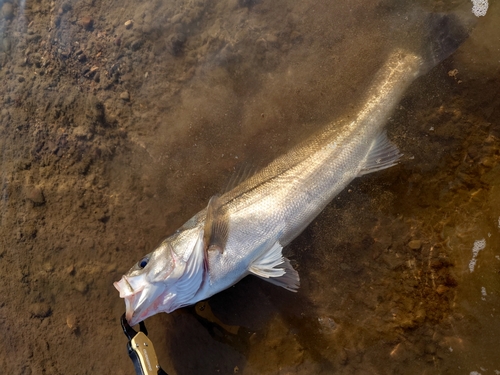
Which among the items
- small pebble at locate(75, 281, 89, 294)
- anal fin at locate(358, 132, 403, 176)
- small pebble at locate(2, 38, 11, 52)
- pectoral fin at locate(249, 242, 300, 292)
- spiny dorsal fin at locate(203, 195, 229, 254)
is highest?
small pebble at locate(2, 38, 11, 52)

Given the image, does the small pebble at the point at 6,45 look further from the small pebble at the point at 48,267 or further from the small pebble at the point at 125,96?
the small pebble at the point at 48,267

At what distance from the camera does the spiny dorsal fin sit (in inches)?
123

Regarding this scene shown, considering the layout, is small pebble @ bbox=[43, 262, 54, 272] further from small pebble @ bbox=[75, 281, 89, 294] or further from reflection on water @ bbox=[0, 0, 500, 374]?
small pebble @ bbox=[75, 281, 89, 294]

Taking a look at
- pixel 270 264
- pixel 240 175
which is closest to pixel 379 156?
pixel 240 175

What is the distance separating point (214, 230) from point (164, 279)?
2.17 ft

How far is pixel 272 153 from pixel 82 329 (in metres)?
3.08

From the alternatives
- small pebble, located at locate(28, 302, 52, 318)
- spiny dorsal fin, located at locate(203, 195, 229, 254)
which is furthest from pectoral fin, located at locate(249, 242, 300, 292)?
small pebble, located at locate(28, 302, 52, 318)

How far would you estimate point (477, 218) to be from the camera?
3.47 meters

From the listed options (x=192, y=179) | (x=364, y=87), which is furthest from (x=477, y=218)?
(x=192, y=179)

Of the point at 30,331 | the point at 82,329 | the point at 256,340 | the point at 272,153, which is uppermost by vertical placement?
the point at 272,153

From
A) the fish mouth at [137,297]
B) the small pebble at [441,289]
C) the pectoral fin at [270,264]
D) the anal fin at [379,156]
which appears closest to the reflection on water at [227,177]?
the small pebble at [441,289]

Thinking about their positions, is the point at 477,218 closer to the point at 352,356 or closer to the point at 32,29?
the point at 352,356

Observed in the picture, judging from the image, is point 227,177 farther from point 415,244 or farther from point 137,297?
point 415,244

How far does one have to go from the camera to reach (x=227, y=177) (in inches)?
148
